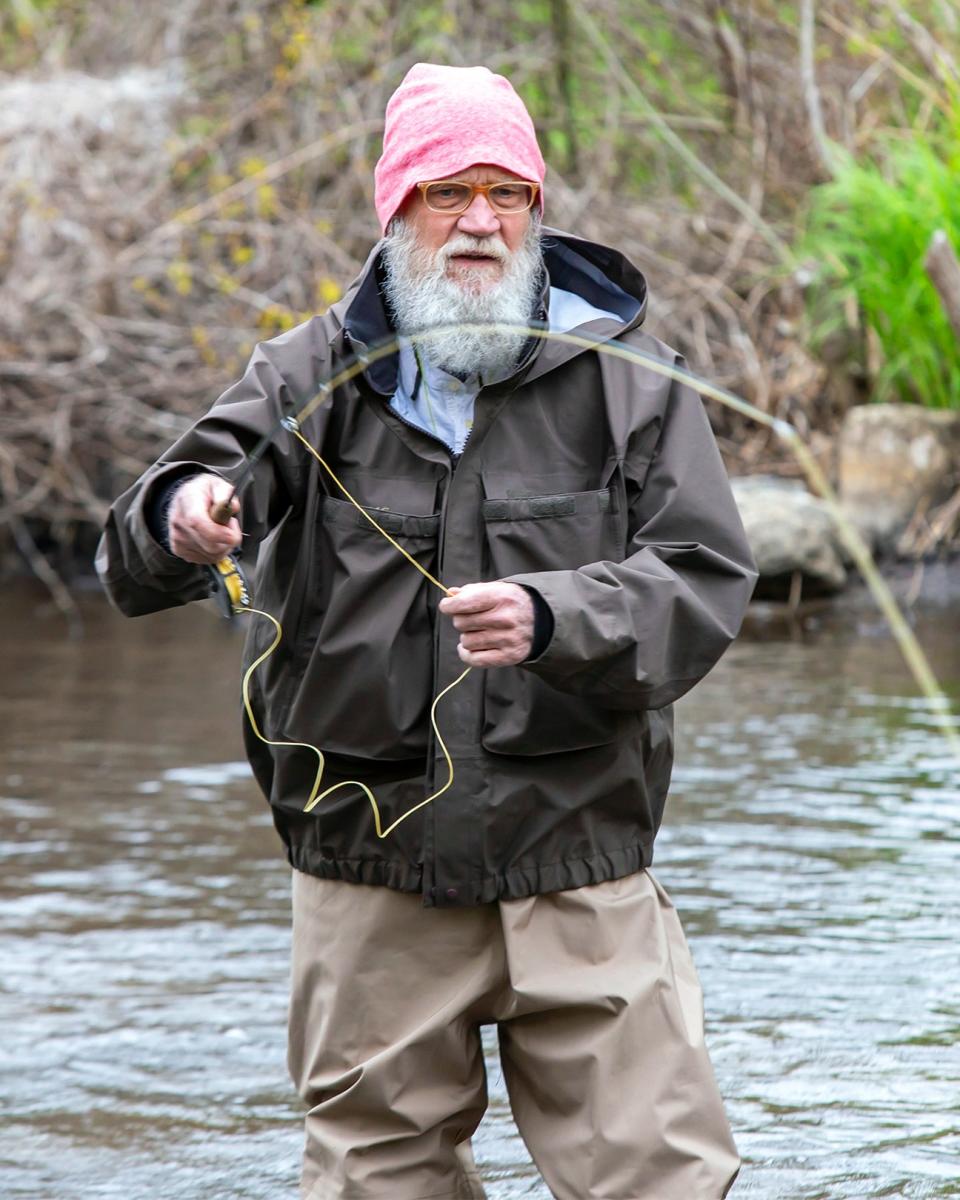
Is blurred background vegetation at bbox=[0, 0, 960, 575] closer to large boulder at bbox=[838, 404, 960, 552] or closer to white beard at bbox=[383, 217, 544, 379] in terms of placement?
large boulder at bbox=[838, 404, 960, 552]

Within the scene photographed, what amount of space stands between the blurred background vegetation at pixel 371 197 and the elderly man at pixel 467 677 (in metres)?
6.82

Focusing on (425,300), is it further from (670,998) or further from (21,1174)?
(21,1174)

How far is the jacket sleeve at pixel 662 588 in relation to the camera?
2430mm

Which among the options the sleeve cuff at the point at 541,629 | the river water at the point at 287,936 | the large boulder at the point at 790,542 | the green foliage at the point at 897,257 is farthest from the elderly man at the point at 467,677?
the green foliage at the point at 897,257

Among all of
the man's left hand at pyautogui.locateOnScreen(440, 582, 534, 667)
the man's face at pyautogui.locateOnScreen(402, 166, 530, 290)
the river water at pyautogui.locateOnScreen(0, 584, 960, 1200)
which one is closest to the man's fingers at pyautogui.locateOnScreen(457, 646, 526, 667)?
the man's left hand at pyautogui.locateOnScreen(440, 582, 534, 667)

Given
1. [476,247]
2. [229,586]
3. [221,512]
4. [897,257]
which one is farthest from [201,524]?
[897,257]

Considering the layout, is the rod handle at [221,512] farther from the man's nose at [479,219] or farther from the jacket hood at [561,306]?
the man's nose at [479,219]

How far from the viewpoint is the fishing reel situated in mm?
2635

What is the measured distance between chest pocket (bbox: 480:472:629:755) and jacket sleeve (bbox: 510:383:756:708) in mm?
49

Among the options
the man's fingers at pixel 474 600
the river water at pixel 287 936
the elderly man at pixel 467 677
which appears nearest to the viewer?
the man's fingers at pixel 474 600

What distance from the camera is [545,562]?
2.65 meters

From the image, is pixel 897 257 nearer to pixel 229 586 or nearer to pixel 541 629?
pixel 229 586

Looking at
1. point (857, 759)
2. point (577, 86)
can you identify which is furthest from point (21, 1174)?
point (577, 86)

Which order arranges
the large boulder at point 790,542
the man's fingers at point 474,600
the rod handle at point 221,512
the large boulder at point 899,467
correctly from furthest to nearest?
the large boulder at point 899,467 < the large boulder at point 790,542 < the rod handle at point 221,512 < the man's fingers at point 474,600
